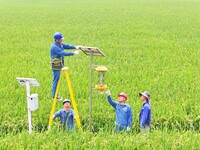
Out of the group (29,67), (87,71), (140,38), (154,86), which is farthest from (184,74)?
(140,38)

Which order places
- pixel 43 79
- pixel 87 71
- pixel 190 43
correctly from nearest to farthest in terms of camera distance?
pixel 43 79 < pixel 87 71 < pixel 190 43

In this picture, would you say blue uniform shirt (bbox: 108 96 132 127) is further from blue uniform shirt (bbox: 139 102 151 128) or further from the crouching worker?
the crouching worker

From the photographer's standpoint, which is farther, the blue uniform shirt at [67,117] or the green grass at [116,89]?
the blue uniform shirt at [67,117]

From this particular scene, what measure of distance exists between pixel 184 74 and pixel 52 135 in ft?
18.4

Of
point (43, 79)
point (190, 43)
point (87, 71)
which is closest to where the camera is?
point (43, 79)

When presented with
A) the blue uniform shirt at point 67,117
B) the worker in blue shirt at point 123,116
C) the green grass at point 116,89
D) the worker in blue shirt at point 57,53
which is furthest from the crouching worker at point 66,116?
the worker in blue shirt at point 57,53

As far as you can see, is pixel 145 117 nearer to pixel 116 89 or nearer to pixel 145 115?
pixel 145 115

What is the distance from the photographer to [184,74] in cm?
1026

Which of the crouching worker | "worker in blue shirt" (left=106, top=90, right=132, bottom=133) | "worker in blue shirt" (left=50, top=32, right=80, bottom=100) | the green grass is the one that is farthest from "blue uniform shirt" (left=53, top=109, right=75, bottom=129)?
"worker in blue shirt" (left=50, top=32, right=80, bottom=100)

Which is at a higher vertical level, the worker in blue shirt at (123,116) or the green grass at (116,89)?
the worker in blue shirt at (123,116)

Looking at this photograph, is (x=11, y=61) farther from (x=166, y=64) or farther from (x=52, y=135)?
(x=52, y=135)

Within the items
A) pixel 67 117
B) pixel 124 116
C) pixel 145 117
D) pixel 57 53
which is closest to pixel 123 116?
pixel 124 116

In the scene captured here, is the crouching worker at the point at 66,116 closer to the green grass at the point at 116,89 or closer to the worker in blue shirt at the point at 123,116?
the green grass at the point at 116,89

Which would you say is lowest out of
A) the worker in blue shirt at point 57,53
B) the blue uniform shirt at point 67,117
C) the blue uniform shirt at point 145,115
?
the blue uniform shirt at point 67,117
